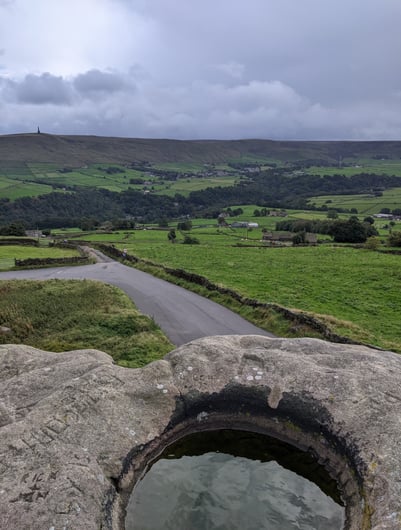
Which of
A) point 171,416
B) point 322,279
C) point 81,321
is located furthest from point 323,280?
point 171,416

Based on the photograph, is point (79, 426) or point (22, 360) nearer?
point (79, 426)

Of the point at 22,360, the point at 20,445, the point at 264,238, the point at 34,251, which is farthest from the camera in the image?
the point at 264,238

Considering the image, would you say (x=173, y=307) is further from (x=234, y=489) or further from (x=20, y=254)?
(x=20, y=254)

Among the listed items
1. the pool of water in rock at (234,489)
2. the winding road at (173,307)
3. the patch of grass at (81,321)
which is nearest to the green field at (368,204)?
the winding road at (173,307)

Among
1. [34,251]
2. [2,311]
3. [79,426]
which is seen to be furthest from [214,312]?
[34,251]

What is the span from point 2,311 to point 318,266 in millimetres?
36694

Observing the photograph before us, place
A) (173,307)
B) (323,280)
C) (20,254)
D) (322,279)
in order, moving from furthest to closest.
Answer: (20,254) → (322,279) → (323,280) → (173,307)

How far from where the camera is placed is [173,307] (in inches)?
1372

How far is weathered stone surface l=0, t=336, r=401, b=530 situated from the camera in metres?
9.84

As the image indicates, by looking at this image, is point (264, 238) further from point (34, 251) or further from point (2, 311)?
point (2, 311)

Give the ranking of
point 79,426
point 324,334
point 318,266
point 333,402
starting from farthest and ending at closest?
point 318,266 < point 324,334 < point 333,402 < point 79,426

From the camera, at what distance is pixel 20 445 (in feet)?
35.9

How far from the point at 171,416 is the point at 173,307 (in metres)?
21.6

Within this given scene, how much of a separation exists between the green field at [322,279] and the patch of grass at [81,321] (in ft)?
37.4
